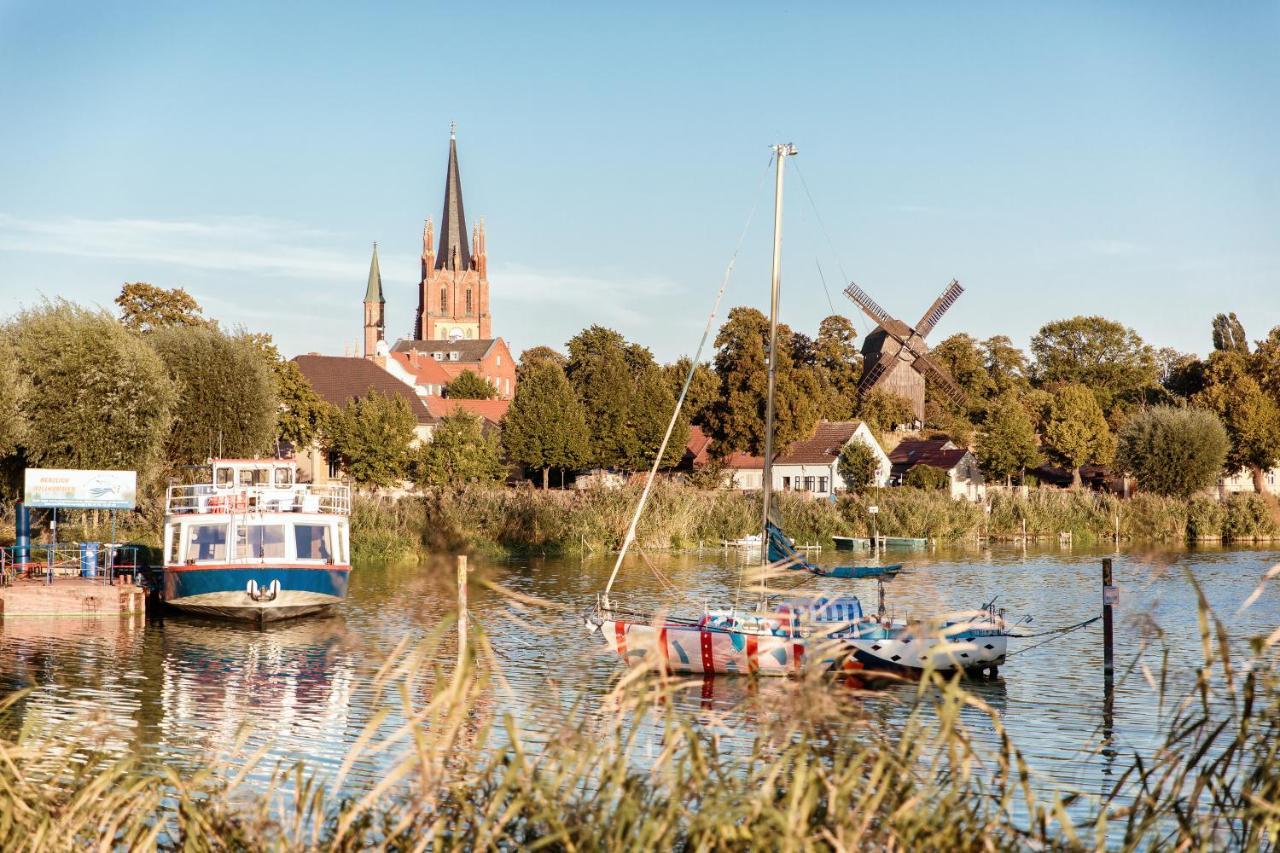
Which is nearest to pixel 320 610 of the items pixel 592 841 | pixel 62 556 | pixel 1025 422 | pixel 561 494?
pixel 62 556

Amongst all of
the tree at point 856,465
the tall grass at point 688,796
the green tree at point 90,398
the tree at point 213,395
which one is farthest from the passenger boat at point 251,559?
the tree at point 856,465

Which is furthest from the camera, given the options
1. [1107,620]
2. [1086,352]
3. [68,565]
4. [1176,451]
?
[1086,352]

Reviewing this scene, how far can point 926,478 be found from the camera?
91.5 meters

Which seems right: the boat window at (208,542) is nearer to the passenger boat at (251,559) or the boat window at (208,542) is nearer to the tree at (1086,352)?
the passenger boat at (251,559)

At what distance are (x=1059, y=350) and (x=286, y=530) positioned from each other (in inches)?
5010

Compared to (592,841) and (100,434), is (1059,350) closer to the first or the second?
(100,434)

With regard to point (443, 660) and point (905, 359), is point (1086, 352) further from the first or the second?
point (443, 660)

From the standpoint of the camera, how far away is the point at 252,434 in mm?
54594

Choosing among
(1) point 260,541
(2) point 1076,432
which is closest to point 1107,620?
(1) point 260,541

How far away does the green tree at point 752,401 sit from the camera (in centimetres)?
9050

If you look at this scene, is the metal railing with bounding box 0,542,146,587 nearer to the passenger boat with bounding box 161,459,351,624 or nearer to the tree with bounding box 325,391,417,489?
the passenger boat with bounding box 161,459,351,624

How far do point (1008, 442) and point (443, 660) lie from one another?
78.2 m

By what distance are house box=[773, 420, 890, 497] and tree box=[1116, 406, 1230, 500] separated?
19.2 meters

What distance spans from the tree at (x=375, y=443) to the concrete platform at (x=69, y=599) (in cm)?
4516
